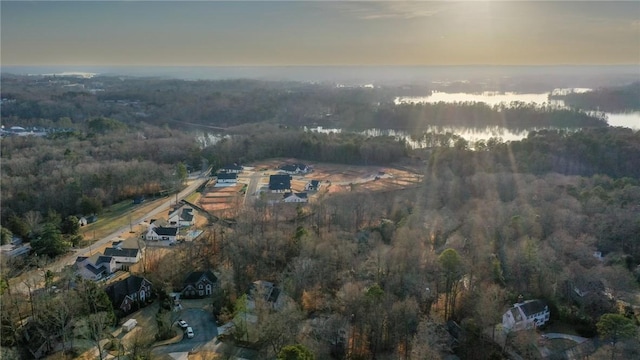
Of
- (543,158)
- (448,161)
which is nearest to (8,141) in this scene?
(448,161)

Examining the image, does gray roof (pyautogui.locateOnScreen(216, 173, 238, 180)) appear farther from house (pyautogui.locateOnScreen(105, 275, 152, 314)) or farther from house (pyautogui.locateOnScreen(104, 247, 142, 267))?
house (pyautogui.locateOnScreen(105, 275, 152, 314))

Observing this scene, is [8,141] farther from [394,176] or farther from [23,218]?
[394,176]

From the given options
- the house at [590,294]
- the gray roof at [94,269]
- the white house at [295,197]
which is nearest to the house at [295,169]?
the white house at [295,197]

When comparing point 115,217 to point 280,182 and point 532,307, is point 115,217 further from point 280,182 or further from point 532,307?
point 532,307

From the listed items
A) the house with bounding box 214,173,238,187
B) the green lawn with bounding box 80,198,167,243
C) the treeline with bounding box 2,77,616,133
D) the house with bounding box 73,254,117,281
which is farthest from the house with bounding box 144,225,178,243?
the treeline with bounding box 2,77,616,133

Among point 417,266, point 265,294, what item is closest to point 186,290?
point 265,294
